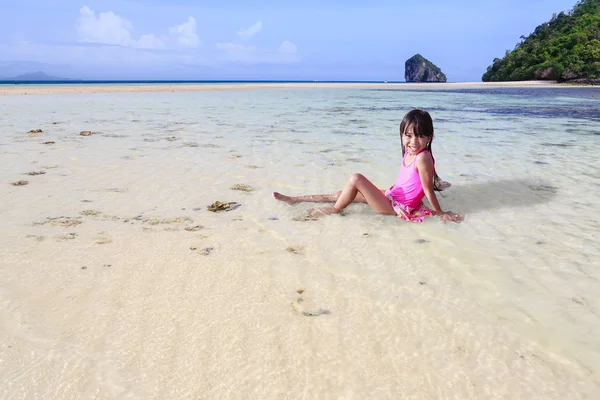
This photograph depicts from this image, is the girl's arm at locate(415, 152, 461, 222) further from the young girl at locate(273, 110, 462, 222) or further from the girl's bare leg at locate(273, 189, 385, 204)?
the girl's bare leg at locate(273, 189, 385, 204)

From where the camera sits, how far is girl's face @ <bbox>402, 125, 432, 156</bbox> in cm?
425

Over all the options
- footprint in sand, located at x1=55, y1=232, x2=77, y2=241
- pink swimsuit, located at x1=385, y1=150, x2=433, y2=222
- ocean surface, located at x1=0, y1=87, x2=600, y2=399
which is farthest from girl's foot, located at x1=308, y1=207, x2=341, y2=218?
footprint in sand, located at x1=55, y1=232, x2=77, y2=241

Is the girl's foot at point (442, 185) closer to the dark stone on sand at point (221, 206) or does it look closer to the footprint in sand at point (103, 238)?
the dark stone on sand at point (221, 206)

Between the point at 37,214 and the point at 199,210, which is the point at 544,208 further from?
the point at 37,214

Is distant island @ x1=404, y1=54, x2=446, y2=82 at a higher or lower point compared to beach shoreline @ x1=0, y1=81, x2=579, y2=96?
higher

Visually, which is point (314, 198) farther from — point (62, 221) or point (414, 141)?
point (62, 221)

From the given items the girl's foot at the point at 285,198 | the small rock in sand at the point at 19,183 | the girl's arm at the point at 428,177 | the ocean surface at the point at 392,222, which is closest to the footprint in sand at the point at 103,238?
the ocean surface at the point at 392,222

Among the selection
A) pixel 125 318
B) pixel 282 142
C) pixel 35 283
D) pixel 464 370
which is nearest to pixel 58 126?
pixel 282 142

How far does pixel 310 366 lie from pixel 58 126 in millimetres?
10971

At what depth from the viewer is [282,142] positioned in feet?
28.4

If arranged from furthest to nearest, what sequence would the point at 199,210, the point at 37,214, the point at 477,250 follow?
the point at 199,210, the point at 37,214, the point at 477,250

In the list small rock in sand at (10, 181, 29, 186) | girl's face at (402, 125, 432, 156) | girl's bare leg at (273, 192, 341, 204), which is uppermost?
girl's face at (402, 125, 432, 156)

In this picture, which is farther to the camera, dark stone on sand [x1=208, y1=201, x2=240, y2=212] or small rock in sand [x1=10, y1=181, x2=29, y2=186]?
small rock in sand [x1=10, y1=181, x2=29, y2=186]

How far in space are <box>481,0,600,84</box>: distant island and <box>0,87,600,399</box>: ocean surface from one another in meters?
63.6
